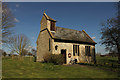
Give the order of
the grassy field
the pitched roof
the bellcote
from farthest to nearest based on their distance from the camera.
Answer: the bellcote → the pitched roof → the grassy field

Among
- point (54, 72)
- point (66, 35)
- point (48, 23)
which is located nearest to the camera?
point (54, 72)

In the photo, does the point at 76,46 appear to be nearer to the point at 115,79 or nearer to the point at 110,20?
the point at 110,20

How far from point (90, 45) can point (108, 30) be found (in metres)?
5.42

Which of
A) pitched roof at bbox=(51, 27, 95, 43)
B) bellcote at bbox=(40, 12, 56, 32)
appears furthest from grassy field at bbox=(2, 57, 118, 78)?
bellcote at bbox=(40, 12, 56, 32)

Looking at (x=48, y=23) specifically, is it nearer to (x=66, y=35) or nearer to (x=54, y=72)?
(x=66, y=35)

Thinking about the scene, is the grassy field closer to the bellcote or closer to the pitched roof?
the pitched roof

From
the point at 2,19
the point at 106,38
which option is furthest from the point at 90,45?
the point at 2,19

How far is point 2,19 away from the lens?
19781 mm

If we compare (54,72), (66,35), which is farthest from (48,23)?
(54,72)

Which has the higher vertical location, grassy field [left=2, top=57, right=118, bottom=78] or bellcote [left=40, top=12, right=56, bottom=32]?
bellcote [left=40, top=12, right=56, bottom=32]

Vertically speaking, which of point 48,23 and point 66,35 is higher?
point 48,23

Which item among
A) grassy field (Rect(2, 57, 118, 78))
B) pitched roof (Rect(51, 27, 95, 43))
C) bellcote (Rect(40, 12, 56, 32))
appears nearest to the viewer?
grassy field (Rect(2, 57, 118, 78))

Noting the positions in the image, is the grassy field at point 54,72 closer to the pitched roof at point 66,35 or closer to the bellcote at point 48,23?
the pitched roof at point 66,35

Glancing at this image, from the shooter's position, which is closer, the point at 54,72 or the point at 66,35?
the point at 54,72
